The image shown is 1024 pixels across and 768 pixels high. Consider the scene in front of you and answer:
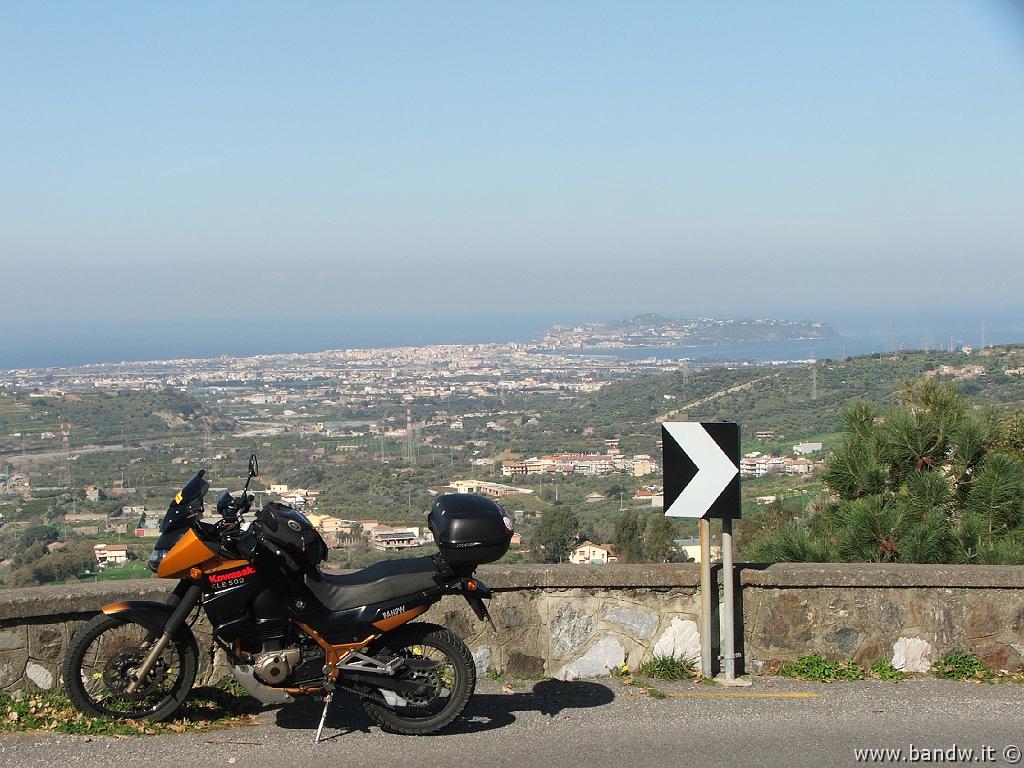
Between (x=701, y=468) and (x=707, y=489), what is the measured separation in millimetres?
132

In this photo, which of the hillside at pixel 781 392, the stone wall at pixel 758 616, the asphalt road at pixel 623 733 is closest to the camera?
the asphalt road at pixel 623 733

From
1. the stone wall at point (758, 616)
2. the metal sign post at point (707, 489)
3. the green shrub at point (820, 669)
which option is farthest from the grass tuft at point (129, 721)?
the green shrub at point (820, 669)

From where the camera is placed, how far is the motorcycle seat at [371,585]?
5473 mm

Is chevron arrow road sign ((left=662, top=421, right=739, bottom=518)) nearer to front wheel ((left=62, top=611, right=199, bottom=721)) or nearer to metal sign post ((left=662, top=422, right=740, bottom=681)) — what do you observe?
metal sign post ((left=662, top=422, right=740, bottom=681))

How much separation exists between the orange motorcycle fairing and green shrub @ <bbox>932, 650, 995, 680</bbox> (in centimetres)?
433

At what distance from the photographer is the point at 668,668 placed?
642 centimetres

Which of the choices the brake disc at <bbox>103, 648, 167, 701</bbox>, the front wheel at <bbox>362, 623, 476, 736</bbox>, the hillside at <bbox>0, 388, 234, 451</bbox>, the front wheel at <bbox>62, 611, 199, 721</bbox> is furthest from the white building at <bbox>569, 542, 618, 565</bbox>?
the hillside at <bbox>0, 388, 234, 451</bbox>

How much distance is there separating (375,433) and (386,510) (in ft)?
57.2

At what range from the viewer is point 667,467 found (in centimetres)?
639

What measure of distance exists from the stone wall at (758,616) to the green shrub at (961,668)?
0.04 meters

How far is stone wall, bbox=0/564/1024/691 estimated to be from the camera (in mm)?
6418

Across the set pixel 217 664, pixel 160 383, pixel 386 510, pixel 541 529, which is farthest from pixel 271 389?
pixel 217 664

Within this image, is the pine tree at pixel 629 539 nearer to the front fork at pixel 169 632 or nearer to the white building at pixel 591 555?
the white building at pixel 591 555

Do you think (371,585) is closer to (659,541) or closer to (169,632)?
(169,632)
